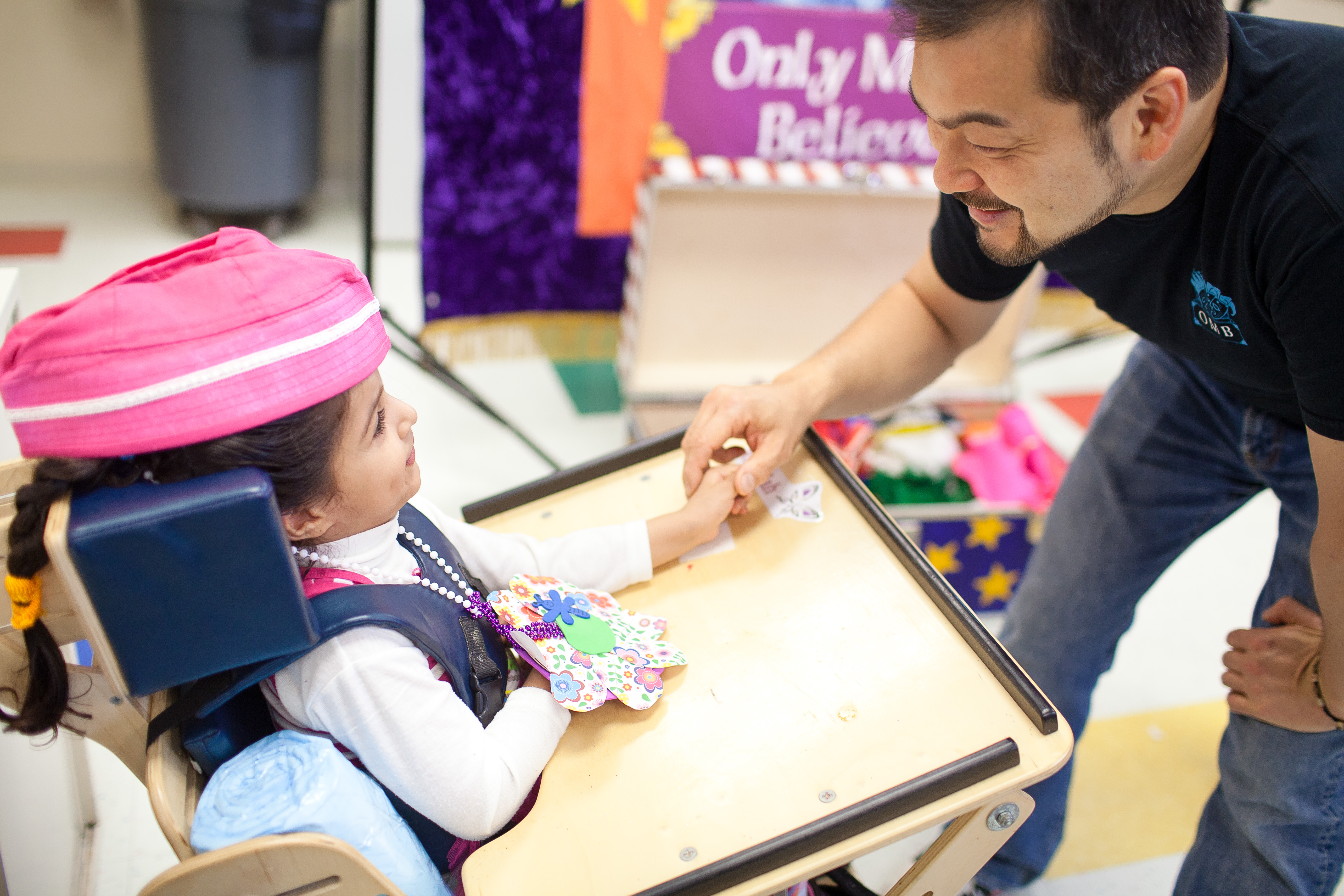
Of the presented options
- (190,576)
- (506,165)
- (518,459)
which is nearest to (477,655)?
(190,576)

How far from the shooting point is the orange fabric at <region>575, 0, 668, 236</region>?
1979 mm

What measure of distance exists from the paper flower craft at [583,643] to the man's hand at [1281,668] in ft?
2.39

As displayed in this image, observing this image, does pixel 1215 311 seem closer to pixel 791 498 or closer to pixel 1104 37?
pixel 1104 37

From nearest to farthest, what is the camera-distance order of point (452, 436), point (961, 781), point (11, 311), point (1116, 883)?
point (961, 781) < point (11, 311) < point (1116, 883) < point (452, 436)

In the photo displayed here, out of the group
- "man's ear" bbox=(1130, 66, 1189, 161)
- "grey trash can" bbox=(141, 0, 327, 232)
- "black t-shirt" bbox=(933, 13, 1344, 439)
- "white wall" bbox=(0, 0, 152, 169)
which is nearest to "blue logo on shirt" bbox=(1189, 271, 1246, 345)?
"black t-shirt" bbox=(933, 13, 1344, 439)

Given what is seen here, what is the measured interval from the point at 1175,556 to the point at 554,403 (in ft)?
5.77

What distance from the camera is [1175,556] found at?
1.49 metres

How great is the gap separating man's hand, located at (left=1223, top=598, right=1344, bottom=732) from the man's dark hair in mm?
649

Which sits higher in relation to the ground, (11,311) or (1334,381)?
(1334,381)

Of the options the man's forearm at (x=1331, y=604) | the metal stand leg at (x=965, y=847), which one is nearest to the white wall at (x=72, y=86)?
the metal stand leg at (x=965, y=847)

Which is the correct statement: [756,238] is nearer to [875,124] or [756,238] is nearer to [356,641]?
[875,124]

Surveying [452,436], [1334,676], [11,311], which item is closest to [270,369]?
[11,311]

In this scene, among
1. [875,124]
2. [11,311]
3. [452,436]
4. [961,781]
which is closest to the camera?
[961,781]

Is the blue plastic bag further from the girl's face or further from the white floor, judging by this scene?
the white floor
